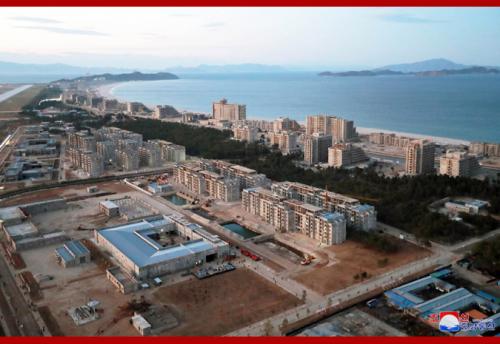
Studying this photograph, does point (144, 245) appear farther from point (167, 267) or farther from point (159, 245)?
point (167, 267)

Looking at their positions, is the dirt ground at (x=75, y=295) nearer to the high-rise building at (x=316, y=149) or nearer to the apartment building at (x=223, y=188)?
the apartment building at (x=223, y=188)

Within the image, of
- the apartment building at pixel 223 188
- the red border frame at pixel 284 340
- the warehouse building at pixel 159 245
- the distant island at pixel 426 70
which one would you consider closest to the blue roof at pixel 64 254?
the warehouse building at pixel 159 245

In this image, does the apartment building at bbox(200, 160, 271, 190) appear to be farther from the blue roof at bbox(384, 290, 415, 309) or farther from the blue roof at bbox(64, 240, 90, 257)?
the blue roof at bbox(384, 290, 415, 309)

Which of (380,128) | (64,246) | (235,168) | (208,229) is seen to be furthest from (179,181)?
(380,128)

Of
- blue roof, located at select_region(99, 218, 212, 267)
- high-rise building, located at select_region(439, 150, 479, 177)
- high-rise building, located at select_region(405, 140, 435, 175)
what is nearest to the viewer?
blue roof, located at select_region(99, 218, 212, 267)

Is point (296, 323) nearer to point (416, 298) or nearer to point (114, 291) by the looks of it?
point (416, 298)

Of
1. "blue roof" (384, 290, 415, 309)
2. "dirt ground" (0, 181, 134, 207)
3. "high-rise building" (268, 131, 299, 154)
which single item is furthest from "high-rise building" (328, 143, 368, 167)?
"blue roof" (384, 290, 415, 309)
